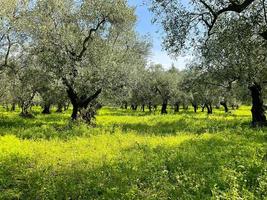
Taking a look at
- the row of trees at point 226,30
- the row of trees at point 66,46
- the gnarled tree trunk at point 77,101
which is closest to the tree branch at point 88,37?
the row of trees at point 66,46

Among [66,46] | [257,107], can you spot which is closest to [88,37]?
[66,46]

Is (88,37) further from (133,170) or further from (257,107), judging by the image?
(133,170)

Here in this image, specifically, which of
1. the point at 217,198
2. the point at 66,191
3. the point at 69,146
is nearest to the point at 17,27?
the point at 69,146

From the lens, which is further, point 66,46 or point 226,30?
point 66,46

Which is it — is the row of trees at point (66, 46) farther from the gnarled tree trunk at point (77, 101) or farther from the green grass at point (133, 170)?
the green grass at point (133, 170)

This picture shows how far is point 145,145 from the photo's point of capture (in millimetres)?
19938

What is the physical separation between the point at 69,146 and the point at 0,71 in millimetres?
19282

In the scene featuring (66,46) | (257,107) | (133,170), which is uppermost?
(66,46)

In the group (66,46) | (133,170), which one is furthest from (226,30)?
(66,46)

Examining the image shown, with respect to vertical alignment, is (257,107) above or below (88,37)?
below

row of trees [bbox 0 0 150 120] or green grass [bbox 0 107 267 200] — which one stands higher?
row of trees [bbox 0 0 150 120]

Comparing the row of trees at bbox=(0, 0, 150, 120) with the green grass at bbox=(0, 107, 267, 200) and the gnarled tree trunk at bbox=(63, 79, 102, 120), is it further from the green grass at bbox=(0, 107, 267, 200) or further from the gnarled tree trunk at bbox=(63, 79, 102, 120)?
the green grass at bbox=(0, 107, 267, 200)

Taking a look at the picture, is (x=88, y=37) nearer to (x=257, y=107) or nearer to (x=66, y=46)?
(x=66, y=46)

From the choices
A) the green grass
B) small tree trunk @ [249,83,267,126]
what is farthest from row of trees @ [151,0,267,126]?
small tree trunk @ [249,83,267,126]
